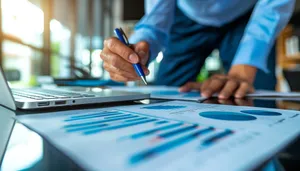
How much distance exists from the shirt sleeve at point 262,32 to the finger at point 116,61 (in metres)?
0.34

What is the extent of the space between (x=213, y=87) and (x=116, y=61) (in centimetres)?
23

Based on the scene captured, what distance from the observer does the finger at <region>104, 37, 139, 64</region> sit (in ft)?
1.55

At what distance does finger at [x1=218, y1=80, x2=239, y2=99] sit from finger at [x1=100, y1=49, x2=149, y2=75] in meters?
0.17

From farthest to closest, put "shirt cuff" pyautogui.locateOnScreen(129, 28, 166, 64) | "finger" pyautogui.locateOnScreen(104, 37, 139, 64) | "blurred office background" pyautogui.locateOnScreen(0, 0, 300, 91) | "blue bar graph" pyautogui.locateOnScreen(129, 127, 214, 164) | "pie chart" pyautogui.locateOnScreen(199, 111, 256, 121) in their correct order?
"blurred office background" pyautogui.locateOnScreen(0, 0, 300, 91) < "shirt cuff" pyautogui.locateOnScreen(129, 28, 166, 64) < "finger" pyautogui.locateOnScreen(104, 37, 139, 64) < "pie chart" pyautogui.locateOnScreen(199, 111, 256, 121) < "blue bar graph" pyautogui.locateOnScreen(129, 127, 214, 164)

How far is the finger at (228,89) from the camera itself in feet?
1.63

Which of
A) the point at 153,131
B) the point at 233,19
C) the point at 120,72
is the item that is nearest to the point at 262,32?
the point at 233,19

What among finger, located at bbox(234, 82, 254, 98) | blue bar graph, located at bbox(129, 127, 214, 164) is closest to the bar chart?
blue bar graph, located at bbox(129, 127, 214, 164)

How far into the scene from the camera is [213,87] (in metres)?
0.52

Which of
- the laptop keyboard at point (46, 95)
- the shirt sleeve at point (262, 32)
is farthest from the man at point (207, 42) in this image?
the laptop keyboard at point (46, 95)

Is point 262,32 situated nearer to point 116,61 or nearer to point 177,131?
point 116,61

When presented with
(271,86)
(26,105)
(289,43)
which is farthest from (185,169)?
Answer: (289,43)

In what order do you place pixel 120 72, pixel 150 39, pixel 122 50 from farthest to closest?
pixel 150 39 → pixel 120 72 → pixel 122 50

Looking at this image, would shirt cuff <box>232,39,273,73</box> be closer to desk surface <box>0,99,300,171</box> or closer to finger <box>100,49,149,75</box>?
finger <box>100,49,149,75</box>

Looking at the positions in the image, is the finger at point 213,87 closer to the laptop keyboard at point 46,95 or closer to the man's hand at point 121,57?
the man's hand at point 121,57
